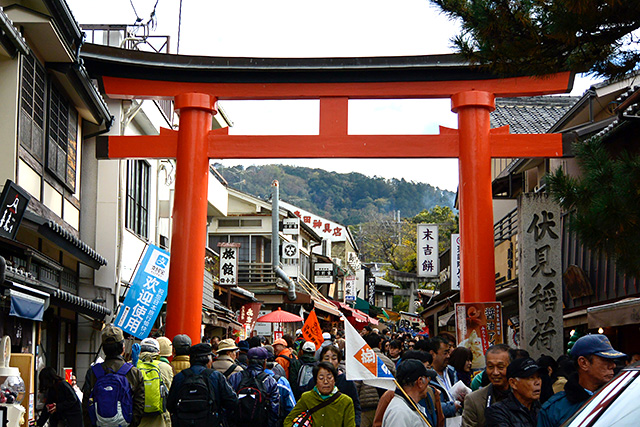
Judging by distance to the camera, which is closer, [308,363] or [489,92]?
[308,363]

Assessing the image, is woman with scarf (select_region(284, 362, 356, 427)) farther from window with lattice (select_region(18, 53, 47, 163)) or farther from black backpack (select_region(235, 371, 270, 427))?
window with lattice (select_region(18, 53, 47, 163))

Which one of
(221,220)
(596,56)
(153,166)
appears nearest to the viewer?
(596,56)

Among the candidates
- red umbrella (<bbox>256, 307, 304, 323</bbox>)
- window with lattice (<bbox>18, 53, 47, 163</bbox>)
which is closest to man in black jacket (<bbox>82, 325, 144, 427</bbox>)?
window with lattice (<bbox>18, 53, 47, 163</bbox>)

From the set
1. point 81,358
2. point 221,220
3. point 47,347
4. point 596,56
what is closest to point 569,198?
point 596,56

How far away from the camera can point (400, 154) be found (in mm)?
14609

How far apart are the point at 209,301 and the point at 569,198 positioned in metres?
16.0

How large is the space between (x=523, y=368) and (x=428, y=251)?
94.1ft

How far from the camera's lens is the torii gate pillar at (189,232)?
566 inches

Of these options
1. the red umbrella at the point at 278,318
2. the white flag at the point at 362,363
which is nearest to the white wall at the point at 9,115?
the white flag at the point at 362,363

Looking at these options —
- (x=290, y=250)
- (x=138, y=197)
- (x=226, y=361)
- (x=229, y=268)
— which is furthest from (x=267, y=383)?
(x=290, y=250)

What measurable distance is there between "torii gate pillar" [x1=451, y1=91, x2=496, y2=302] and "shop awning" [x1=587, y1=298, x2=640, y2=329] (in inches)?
118

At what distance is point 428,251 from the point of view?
33969 mm

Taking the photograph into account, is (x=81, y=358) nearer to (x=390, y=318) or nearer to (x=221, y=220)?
(x=221, y=220)

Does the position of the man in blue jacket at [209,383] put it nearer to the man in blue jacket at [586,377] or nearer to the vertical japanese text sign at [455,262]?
the man in blue jacket at [586,377]
